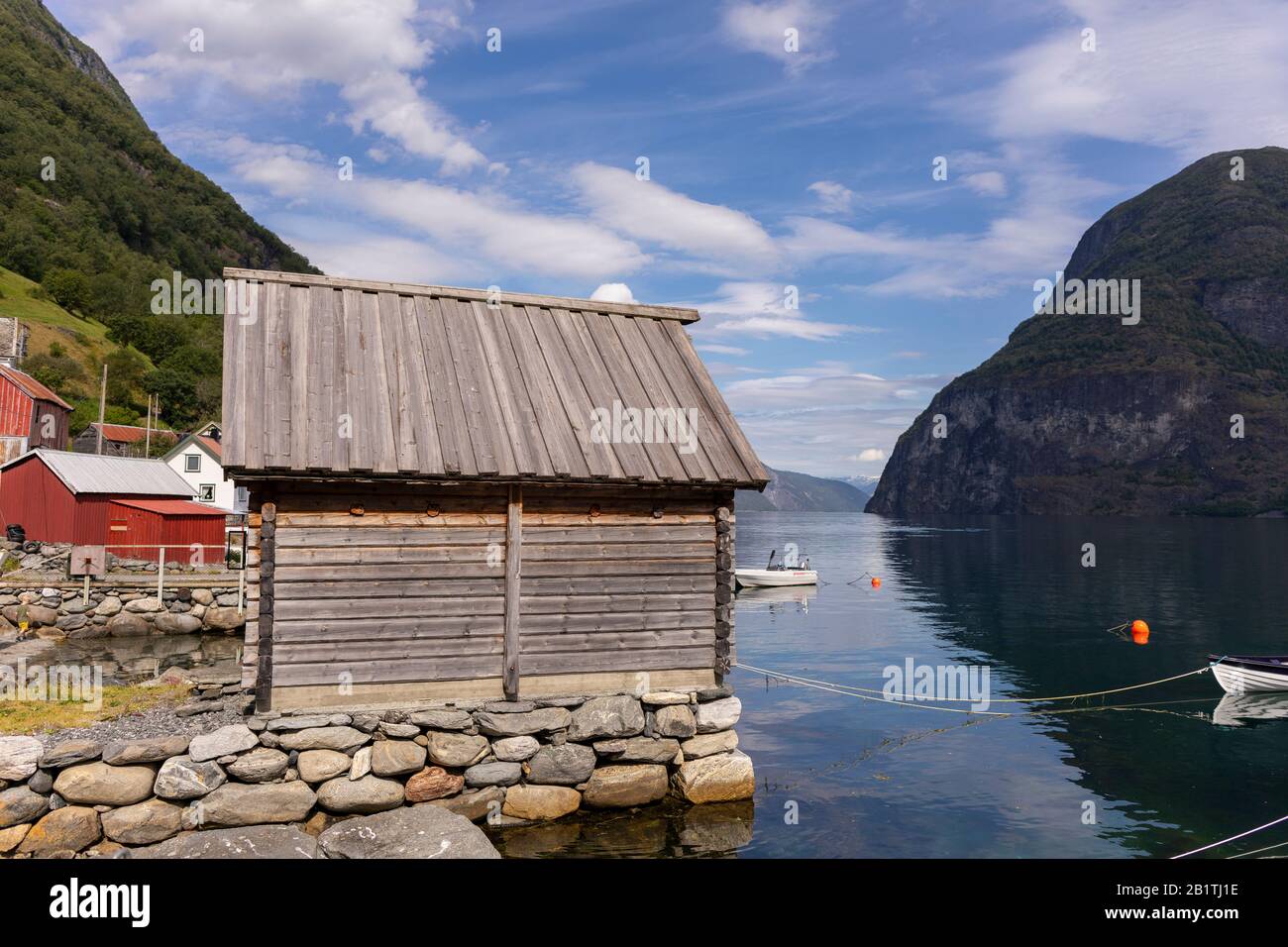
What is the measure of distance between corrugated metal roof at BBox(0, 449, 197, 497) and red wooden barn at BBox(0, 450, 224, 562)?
0.21 ft

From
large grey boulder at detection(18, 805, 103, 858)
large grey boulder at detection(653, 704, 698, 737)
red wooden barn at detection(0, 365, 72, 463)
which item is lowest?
large grey boulder at detection(18, 805, 103, 858)

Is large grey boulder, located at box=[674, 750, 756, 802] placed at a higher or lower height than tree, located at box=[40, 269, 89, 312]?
lower

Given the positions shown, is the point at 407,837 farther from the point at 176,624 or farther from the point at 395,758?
the point at 176,624

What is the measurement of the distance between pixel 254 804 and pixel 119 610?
27.0 metres

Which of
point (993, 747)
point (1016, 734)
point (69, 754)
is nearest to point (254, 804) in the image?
point (69, 754)

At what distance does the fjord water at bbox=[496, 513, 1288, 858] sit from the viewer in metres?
15.8

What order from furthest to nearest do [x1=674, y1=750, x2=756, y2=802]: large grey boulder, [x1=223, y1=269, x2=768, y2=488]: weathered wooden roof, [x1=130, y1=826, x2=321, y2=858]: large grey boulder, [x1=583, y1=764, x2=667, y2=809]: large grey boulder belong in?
1. [x1=674, y1=750, x2=756, y2=802]: large grey boulder
2. [x1=583, y1=764, x2=667, y2=809]: large grey boulder
3. [x1=223, y1=269, x2=768, y2=488]: weathered wooden roof
4. [x1=130, y1=826, x2=321, y2=858]: large grey boulder

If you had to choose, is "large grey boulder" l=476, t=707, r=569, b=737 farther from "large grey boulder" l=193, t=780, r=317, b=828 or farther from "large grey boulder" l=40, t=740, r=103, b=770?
"large grey boulder" l=40, t=740, r=103, b=770

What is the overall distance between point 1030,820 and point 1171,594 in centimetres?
4408

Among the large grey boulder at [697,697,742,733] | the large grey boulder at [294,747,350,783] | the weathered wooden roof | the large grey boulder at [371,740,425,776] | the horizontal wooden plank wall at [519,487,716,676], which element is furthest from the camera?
the large grey boulder at [697,697,742,733]

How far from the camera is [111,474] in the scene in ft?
148

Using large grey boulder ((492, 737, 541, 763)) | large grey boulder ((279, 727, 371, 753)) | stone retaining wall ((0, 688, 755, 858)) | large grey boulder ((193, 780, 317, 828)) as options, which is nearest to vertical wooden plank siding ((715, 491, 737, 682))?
stone retaining wall ((0, 688, 755, 858))
